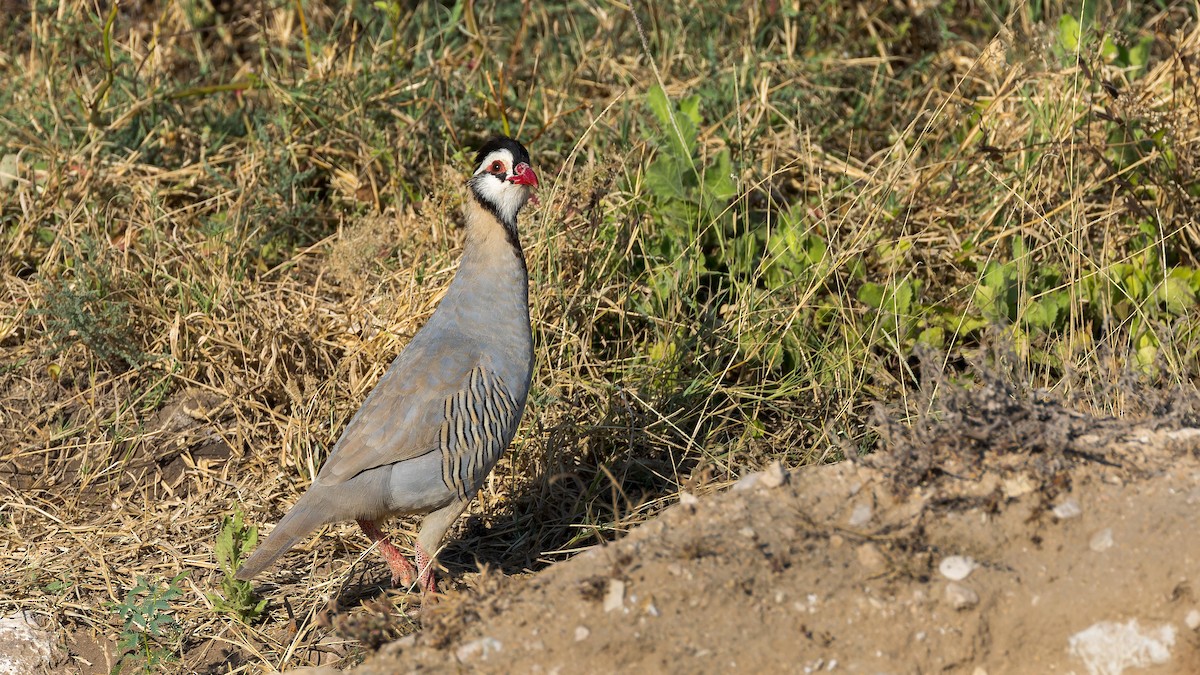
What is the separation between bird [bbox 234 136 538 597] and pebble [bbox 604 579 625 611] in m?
1.12

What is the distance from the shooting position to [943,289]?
5176 mm

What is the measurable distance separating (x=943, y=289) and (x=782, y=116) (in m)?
1.10

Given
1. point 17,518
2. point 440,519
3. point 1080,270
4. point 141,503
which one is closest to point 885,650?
point 440,519

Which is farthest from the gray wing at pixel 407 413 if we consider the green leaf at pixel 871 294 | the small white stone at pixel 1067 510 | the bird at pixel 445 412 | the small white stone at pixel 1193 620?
the small white stone at pixel 1193 620

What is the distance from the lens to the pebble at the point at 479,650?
284 centimetres

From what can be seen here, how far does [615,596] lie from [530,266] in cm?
231

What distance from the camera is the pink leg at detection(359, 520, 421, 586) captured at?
409 centimetres

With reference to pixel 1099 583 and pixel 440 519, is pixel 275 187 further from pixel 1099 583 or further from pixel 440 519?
pixel 1099 583

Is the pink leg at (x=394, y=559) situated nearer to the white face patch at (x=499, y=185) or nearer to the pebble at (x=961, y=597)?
the white face patch at (x=499, y=185)

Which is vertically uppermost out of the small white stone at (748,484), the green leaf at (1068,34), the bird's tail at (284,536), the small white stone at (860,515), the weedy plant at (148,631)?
the green leaf at (1068,34)

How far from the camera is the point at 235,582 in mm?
3844

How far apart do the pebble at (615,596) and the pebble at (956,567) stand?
75 cm

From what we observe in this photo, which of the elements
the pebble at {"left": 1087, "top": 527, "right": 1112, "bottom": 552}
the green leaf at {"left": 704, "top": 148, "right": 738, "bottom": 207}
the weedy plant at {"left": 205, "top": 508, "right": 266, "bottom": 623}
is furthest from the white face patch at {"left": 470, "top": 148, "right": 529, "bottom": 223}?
the pebble at {"left": 1087, "top": 527, "right": 1112, "bottom": 552}

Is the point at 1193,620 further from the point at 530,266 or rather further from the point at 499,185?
the point at 530,266
